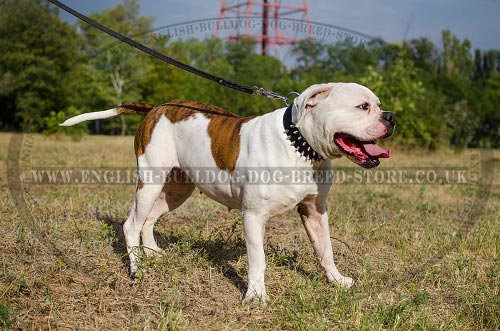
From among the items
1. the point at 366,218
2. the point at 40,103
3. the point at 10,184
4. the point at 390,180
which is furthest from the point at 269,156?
the point at 40,103

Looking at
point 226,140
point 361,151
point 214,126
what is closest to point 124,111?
point 214,126

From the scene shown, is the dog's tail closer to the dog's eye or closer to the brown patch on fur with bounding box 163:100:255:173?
the brown patch on fur with bounding box 163:100:255:173

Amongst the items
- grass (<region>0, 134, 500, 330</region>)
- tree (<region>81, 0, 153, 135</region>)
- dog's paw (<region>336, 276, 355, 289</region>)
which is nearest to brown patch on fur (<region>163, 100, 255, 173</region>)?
grass (<region>0, 134, 500, 330</region>)

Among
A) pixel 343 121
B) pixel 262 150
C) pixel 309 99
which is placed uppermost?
pixel 309 99

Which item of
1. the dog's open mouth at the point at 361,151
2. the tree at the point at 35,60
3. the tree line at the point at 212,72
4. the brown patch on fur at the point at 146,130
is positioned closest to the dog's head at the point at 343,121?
the dog's open mouth at the point at 361,151

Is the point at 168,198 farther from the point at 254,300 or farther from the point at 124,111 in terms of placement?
the point at 254,300

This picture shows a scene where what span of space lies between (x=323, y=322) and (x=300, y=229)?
244 cm

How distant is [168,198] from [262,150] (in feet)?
Result: 5.42

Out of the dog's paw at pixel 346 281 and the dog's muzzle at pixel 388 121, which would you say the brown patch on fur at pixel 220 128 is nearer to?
the dog's muzzle at pixel 388 121

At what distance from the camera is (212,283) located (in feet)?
12.7

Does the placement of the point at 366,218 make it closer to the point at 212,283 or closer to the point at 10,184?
the point at 212,283

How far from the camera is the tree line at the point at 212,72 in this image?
1659 cm

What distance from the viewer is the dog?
3.36 m

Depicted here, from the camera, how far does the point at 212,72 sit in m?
20.3
